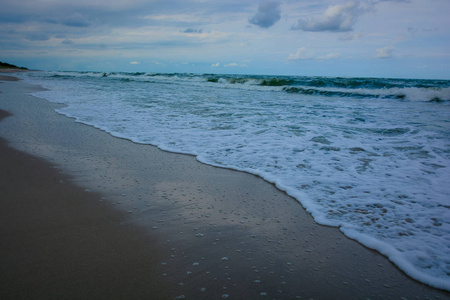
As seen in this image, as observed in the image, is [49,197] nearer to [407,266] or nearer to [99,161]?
[99,161]

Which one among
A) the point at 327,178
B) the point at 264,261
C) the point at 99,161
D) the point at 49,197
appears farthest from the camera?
the point at 99,161

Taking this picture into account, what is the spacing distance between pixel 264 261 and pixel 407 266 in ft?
3.10

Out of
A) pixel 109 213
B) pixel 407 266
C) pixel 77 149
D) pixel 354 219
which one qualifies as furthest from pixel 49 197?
pixel 407 266

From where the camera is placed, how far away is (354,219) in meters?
2.57

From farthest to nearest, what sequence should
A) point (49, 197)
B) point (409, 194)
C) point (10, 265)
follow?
point (409, 194)
point (49, 197)
point (10, 265)

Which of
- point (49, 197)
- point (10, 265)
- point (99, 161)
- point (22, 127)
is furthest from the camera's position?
point (22, 127)

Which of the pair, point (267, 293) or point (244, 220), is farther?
point (244, 220)

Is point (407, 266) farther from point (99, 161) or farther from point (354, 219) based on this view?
point (99, 161)

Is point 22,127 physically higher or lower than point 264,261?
higher

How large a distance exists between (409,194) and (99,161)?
145 inches

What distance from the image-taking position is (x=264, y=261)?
76.5 inches

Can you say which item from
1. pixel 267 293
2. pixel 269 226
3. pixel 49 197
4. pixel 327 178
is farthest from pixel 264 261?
pixel 49 197

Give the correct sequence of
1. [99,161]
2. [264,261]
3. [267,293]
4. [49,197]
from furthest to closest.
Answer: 1. [99,161]
2. [49,197]
3. [264,261]
4. [267,293]

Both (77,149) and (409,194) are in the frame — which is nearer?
(409,194)
